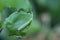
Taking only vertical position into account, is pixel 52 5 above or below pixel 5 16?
above

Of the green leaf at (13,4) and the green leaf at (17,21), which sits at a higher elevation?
the green leaf at (13,4)

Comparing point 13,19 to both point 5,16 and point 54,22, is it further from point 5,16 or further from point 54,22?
point 54,22

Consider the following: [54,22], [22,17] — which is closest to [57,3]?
[54,22]

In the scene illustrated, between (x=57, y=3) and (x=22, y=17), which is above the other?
(x=57, y=3)

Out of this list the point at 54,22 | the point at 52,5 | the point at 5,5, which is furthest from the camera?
the point at 54,22

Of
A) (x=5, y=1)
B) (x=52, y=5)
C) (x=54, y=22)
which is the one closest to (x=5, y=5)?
(x=5, y=1)

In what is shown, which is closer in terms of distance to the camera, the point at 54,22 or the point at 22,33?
the point at 22,33

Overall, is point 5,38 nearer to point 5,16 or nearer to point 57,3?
point 5,16

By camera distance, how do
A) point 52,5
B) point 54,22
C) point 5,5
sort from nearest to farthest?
point 5,5, point 52,5, point 54,22

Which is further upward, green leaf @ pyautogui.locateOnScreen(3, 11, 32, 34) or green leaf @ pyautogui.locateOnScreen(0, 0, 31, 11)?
green leaf @ pyautogui.locateOnScreen(0, 0, 31, 11)
